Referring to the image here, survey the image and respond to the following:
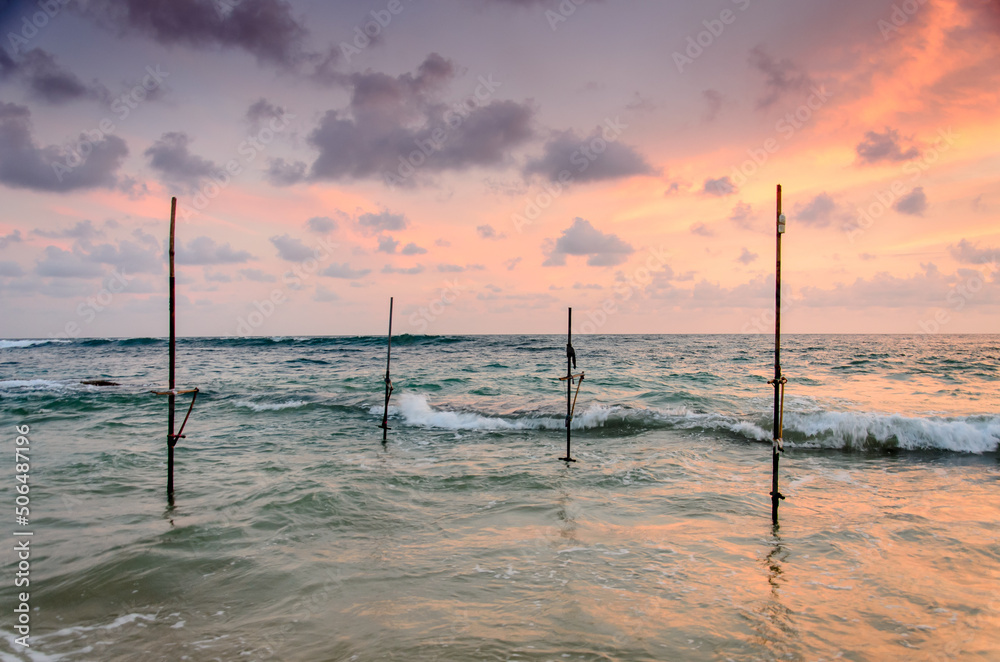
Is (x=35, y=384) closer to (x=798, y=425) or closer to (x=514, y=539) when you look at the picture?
(x=514, y=539)

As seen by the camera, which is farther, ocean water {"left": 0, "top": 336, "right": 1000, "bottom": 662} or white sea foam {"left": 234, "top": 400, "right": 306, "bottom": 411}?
white sea foam {"left": 234, "top": 400, "right": 306, "bottom": 411}

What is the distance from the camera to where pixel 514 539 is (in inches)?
278

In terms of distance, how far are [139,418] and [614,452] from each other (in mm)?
15919

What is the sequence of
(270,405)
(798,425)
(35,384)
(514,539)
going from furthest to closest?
(35,384)
(270,405)
(798,425)
(514,539)

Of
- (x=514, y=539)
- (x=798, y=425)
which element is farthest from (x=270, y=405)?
(x=798, y=425)

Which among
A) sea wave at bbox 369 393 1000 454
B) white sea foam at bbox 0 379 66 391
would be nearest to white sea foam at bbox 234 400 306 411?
sea wave at bbox 369 393 1000 454

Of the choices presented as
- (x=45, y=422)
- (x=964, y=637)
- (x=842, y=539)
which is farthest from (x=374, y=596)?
(x=45, y=422)

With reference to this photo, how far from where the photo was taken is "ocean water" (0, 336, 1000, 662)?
4.75 metres

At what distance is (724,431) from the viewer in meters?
14.8

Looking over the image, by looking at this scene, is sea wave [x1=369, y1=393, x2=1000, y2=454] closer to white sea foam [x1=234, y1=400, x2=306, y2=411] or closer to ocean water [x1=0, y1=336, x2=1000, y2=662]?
ocean water [x1=0, y1=336, x2=1000, y2=662]

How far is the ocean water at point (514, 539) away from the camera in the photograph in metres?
4.75

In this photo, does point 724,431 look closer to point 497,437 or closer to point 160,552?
point 497,437

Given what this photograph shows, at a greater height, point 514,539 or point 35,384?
point 514,539

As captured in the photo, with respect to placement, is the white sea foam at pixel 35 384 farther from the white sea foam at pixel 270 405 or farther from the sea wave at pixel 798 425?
the sea wave at pixel 798 425
